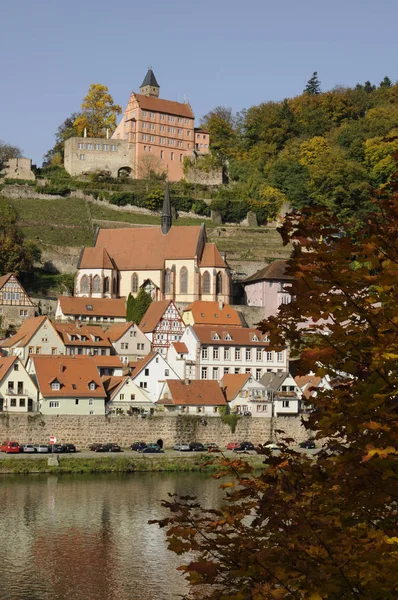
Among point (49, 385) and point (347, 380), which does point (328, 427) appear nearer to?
point (347, 380)

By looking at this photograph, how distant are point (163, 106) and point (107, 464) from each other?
64.2 meters

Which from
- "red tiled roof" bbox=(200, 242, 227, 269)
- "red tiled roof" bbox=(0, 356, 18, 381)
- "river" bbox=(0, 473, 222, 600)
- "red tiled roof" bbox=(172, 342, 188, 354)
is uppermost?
"red tiled roof" bbox=(200, 242, 227, 269)

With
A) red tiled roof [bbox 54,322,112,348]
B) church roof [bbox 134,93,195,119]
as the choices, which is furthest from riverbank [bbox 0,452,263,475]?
church roof [bbox 134,93,195,119]

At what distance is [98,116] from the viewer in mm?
109625

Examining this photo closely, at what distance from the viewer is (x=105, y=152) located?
→ 101m

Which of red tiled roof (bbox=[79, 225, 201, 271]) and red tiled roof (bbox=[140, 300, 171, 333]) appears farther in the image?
red tiled roof (bbox=[79, 225, 201, 271])

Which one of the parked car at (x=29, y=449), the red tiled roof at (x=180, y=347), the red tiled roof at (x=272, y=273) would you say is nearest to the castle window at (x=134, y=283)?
the red tiled roof at (x=272, y=273)

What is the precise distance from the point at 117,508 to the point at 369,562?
29.5m

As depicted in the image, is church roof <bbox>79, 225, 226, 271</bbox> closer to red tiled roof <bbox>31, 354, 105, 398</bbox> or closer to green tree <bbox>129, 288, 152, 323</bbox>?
green tree <bbox>129, 288, 152, 323</bbox>

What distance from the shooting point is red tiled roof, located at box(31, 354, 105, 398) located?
5081 centimetres

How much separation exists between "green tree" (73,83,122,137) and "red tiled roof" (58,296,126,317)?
40197 millimetres

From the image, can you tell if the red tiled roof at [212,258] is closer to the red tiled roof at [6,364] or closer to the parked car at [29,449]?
the red tiled roof at [6,364]

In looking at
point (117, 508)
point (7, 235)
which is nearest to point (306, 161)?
point (7, 235)

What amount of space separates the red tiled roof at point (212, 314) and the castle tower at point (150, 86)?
1775 inches
